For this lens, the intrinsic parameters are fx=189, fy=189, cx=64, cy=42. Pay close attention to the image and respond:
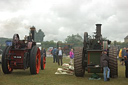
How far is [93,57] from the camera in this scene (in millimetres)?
8133

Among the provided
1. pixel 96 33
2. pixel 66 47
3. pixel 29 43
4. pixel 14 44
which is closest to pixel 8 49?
pixel 14 44

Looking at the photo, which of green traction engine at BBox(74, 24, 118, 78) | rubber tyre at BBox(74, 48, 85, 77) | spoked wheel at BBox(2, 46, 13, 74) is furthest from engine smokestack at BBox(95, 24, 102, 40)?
spoked wheel at BBox(2, 46, 13, 74)

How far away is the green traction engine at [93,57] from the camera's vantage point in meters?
7.81

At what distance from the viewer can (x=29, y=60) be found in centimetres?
922

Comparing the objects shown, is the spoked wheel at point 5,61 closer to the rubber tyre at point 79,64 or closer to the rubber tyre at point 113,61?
the rubber tyre at point 79,64

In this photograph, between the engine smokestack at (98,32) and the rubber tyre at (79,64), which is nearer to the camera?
the rubber tyre at (79,64)

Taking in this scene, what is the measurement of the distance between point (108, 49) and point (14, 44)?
4383mm

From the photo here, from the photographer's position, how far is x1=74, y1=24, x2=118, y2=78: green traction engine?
7812 millimetres

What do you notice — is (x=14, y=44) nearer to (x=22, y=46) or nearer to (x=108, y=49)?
(x=22, y=46)

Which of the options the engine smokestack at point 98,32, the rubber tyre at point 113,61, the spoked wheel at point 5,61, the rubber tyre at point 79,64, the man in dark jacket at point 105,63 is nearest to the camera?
the man in dark jacket at point 105,63

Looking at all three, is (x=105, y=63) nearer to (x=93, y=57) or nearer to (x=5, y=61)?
(x=93, y=57)

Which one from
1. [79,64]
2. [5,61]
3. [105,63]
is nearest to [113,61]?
Result: [105,63]

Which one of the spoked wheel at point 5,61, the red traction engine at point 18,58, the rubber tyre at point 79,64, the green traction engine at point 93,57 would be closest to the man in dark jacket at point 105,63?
the green traction engine at point 93,57

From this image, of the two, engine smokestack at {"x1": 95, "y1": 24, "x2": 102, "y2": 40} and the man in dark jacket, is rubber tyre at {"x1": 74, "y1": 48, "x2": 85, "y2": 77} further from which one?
engine smokestack at {"x1": 95, "y1": 24, "x2": 102, "y2": 40}
